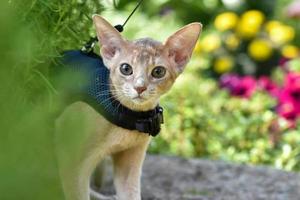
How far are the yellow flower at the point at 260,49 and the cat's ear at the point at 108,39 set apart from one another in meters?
5.60

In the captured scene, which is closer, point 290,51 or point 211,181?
point 211,181

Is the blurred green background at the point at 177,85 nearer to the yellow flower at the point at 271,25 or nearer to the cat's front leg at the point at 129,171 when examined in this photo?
the yellow flower at the point at 271,25

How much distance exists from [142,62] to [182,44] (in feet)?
0.74

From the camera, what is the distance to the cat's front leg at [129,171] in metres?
2.91

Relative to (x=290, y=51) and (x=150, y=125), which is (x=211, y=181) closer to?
(x=150, y=125)

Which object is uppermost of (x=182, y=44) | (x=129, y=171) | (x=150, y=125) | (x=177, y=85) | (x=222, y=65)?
(x=182, y=44)

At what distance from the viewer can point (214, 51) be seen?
8.19m

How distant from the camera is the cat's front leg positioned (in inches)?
114

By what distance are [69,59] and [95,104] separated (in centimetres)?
20

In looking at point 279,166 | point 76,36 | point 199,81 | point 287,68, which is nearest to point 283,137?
point 279,166

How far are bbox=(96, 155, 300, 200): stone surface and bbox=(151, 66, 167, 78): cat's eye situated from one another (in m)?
1.42

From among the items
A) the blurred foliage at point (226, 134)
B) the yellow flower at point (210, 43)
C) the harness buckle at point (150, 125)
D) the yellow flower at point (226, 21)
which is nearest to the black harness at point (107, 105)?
the harness buckle at point (150, 125)

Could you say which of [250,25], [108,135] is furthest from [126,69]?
[250,25]

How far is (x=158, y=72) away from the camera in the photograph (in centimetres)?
259
